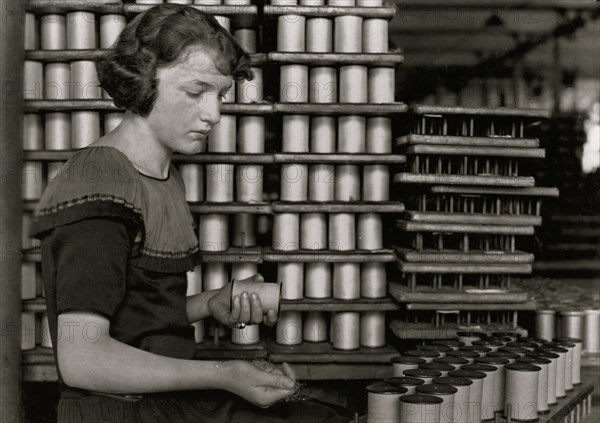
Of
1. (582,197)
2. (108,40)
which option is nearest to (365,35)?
(108,40)

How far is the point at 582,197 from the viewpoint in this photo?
4531mm

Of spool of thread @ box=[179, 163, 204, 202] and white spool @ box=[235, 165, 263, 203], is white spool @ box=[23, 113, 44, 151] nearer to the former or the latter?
spool of thread @ box=[179, 163, 204, 202]

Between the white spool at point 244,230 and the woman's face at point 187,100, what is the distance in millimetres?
978

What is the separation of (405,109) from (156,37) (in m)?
1.22

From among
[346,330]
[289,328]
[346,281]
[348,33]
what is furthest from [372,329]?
[348,33]

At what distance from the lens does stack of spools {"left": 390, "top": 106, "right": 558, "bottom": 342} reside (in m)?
2.73

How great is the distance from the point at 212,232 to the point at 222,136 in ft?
1.23

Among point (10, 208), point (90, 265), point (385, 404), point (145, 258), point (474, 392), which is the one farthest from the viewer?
point (10, 208)

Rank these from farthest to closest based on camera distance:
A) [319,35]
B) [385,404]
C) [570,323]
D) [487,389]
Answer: [570,323] < [319,35] < [487,389] < [385,404]

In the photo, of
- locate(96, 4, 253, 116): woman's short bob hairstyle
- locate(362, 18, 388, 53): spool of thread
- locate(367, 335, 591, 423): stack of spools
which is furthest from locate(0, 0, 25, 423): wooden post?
locate(367, 335, 591, 423): stack of spools

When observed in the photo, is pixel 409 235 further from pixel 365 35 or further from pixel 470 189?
pixel 365 35

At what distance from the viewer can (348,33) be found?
2768 mm

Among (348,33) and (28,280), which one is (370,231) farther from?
(28,280)

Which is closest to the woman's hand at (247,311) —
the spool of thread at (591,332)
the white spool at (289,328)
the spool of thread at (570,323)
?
the white spool at (289,328)
